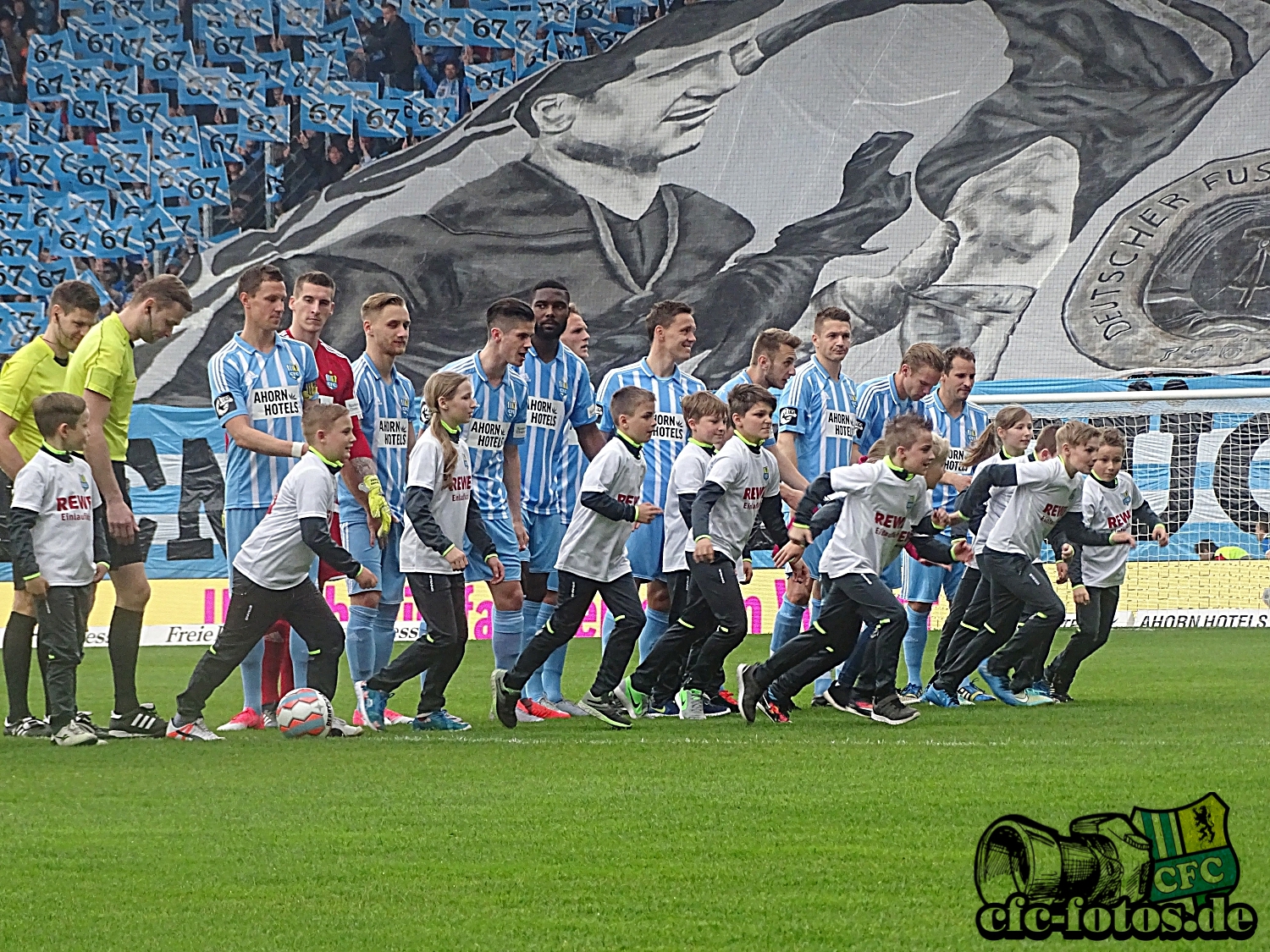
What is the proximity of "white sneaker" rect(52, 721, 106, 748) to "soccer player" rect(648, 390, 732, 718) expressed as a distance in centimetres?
265

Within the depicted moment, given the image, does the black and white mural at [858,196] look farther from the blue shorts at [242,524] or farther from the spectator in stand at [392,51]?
the blue shorts at [242,524]

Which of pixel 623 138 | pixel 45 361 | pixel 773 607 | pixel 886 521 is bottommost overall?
pixel 773 607

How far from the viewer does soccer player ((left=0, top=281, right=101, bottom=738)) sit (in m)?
7.79

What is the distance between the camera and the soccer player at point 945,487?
1016 cm

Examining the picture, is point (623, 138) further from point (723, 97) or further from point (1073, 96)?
point (1073, 96)

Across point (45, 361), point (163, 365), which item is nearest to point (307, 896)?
point (45, 361)

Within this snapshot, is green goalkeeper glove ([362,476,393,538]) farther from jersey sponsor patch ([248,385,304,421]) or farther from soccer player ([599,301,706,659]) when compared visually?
soccer player ([599,301,706,659])

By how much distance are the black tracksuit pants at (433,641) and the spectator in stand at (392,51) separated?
18172 mm

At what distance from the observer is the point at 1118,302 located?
867 inches

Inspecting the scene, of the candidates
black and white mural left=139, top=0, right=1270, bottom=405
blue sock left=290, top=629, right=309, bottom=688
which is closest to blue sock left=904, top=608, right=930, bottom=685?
blue sock left=290, top=629, right=309, bottom=688

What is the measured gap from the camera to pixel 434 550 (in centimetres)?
771

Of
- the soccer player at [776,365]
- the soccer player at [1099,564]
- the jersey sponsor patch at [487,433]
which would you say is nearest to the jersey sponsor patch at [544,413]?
the jersey sponsor patch at [487,433]

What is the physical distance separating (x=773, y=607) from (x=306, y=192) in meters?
11.6

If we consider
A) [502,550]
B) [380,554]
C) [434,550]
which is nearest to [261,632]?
[434,550]
